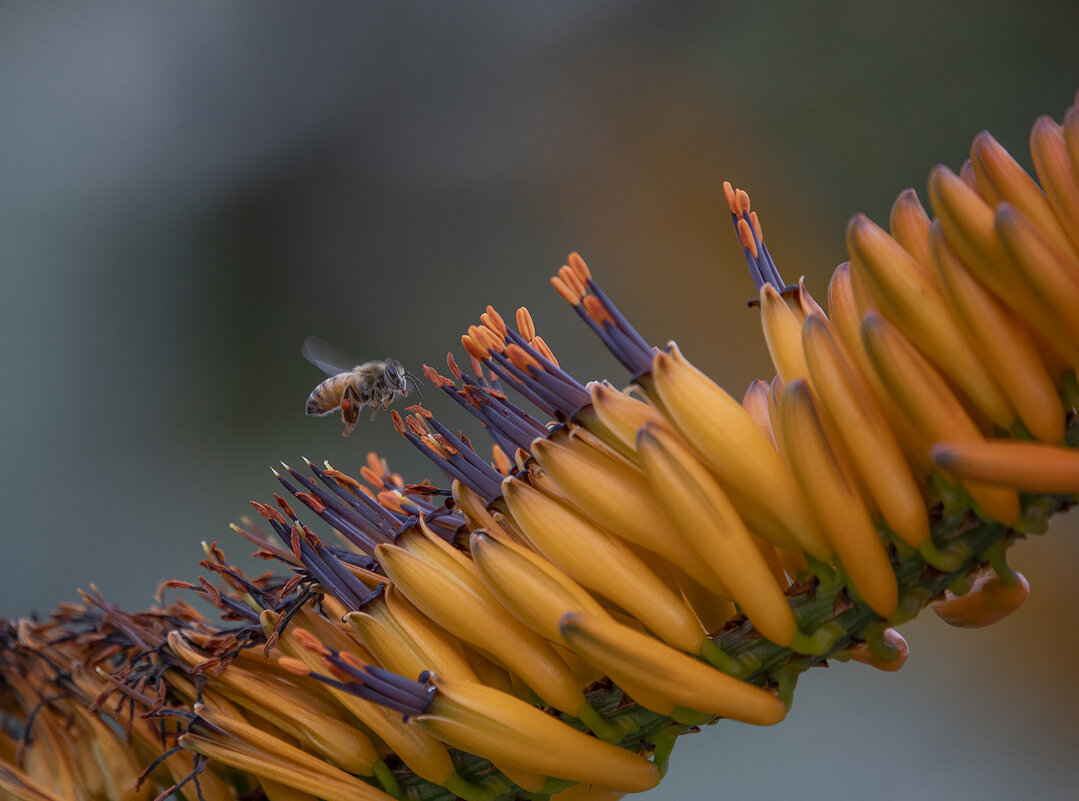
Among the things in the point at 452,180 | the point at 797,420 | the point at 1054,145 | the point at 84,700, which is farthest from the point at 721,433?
the point at 452,180

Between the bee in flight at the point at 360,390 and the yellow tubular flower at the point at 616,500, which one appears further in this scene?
the bee in flight at the point at 360,390

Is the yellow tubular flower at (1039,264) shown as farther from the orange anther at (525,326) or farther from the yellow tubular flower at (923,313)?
the orange anther at (525,326)

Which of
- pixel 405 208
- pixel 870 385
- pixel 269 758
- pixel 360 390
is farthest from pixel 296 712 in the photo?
pixel 405 208

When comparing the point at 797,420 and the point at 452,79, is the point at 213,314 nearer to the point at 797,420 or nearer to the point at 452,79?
the point at 452,79

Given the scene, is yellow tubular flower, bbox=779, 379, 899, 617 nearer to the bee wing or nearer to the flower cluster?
the flower cluster

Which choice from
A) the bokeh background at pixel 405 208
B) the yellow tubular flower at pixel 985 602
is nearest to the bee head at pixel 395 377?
the yellow tubular flower at pixel 985 602

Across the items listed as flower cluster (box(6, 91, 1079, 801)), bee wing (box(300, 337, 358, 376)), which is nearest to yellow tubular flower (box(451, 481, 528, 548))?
flower cluster (box(6, 91, 1079, 801))

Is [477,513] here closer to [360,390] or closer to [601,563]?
[601,563]
